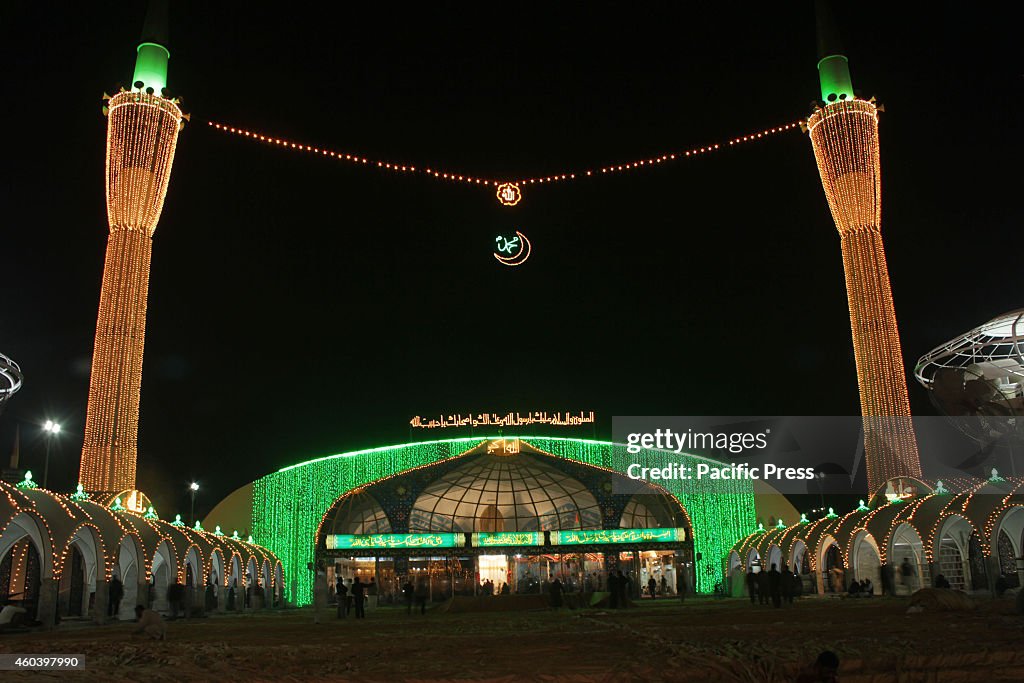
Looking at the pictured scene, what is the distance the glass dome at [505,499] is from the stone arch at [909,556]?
53.5 ft

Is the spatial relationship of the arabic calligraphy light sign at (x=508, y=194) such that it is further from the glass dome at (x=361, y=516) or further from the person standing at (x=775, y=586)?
the glass dome at (x=361, y=516)

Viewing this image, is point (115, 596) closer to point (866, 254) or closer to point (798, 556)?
point (798, 556)

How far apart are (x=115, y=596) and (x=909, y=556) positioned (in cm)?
2701

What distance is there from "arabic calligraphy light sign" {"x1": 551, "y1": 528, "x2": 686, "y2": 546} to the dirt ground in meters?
24.7

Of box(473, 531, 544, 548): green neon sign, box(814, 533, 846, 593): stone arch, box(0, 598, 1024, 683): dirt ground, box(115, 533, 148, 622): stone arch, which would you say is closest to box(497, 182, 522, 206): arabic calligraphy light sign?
box(0, 598, 1024, 683): dirt ground

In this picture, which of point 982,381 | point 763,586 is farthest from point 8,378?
point 982,381

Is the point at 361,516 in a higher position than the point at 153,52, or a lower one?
lower

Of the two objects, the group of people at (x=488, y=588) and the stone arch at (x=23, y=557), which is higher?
the stone arch at (x=23, y=557)

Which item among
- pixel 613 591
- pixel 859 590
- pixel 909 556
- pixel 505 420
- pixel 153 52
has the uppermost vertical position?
pixel 153 52

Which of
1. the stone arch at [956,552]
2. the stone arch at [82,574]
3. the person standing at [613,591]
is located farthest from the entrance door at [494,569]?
the stone arch at [82,574]

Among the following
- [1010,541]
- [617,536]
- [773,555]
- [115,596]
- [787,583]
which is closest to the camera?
[115,596]

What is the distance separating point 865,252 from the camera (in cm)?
3378

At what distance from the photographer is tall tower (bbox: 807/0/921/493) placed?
32219mm

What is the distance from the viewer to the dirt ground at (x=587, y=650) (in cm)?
946
